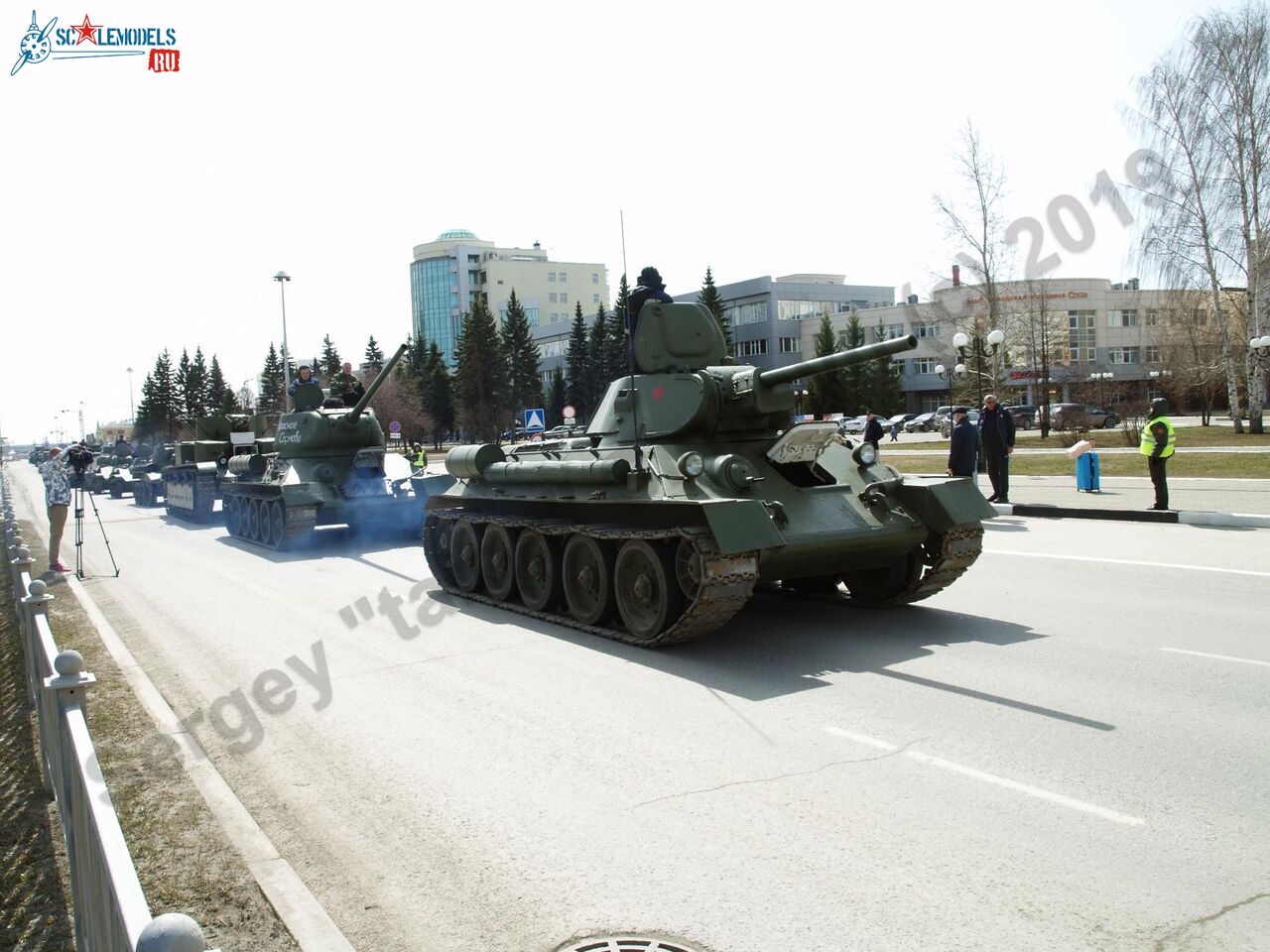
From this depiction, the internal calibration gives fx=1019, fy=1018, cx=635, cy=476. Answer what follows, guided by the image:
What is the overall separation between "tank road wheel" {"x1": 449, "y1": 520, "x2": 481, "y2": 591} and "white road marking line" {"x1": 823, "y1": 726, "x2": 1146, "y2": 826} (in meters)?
6.45

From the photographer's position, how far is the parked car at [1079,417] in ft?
157

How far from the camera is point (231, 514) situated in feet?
69.6

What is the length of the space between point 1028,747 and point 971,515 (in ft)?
11.9

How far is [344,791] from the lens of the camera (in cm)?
565

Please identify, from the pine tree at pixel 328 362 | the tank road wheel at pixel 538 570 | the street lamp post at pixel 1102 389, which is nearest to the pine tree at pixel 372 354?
the pine tree at pixel 328 362

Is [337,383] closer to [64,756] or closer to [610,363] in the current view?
[64,756]

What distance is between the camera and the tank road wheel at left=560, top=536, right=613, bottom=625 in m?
9.38

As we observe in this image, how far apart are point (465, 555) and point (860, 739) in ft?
22.7

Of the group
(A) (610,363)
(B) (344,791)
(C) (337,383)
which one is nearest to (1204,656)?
(B) (344,791)

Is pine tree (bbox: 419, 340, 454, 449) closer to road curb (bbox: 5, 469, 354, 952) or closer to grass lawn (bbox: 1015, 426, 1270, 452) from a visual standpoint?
grass lawn (bbox: 1015, 426, 1270, 452)

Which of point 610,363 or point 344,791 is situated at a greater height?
point 610,363

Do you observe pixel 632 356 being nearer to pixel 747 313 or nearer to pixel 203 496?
pixel 203 496

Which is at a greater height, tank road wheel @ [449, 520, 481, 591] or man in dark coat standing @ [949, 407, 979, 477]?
man in dark coat standing @ [949, 407, 979, 477]

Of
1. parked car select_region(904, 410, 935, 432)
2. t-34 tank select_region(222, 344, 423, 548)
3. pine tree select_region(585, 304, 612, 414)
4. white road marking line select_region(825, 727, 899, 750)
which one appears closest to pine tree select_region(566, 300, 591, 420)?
pine tree select_region(585, 304, 612, 414)
